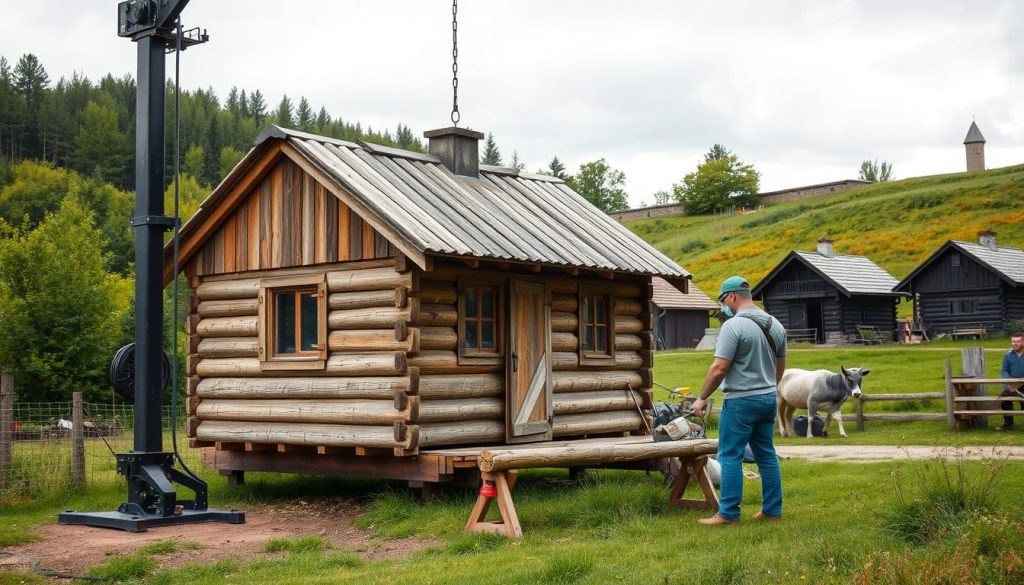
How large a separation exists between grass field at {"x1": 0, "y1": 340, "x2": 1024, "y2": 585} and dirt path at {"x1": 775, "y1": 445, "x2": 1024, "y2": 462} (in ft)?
4.20

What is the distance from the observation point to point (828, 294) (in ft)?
169

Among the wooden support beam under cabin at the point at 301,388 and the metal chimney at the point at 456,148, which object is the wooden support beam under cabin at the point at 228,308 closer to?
the wooden support beam under cabin at the point at 301,388

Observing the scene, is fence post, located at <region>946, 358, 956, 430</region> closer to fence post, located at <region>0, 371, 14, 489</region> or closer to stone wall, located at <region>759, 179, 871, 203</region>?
fence post, located at <region>0, 371, 14, 489</region>

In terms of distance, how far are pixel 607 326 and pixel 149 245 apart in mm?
6799

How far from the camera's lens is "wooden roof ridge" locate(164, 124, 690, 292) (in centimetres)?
1310

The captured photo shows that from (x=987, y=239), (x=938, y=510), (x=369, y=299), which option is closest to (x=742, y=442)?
(x=938, y=510)

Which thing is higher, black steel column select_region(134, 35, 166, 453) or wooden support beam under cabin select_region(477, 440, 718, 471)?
black steel column select_region(134, 35, 166, 453)

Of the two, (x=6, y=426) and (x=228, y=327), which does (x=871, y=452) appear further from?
(x=6, y=426)

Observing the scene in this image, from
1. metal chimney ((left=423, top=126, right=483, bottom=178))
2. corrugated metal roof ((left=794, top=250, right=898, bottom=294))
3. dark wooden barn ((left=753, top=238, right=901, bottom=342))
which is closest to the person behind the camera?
metal chimney ((left=423, top=126, right=483, bottom=178))

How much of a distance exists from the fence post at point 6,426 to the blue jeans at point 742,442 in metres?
9.43

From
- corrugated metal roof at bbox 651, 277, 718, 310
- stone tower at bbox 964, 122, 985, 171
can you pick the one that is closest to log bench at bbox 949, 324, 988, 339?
corrugated metal roof at bbox 651, 277, 718, 310

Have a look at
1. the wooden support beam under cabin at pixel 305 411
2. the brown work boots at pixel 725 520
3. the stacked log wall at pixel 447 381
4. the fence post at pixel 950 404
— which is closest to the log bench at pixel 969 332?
the fence post at pixel 950 404

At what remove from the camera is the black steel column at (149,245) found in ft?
39.8

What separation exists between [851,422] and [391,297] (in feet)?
44.1
